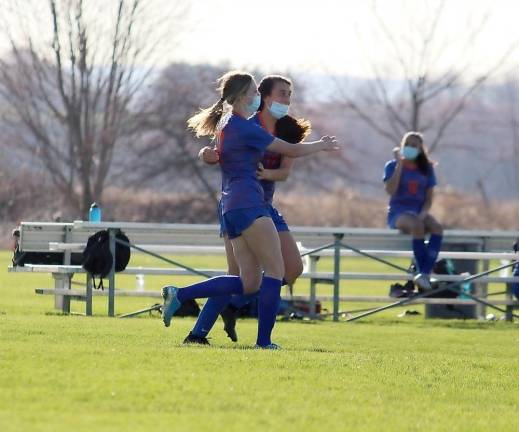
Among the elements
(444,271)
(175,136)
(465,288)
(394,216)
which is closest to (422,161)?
(394,216)

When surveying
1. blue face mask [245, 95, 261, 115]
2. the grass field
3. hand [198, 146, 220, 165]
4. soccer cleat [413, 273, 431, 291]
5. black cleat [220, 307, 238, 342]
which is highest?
blue face mask [245, 95, 261, 115]

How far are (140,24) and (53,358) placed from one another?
26.5 m

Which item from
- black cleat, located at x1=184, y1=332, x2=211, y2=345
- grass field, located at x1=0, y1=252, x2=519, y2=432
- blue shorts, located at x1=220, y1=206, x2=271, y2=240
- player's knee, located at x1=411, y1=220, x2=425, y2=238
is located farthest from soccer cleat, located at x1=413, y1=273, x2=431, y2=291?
blue shorts, located at x1=220, y1=206, x2=271, y2=240

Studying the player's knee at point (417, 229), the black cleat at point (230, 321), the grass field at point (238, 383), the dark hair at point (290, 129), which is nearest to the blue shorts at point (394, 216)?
the player's knee at point (417, 229)

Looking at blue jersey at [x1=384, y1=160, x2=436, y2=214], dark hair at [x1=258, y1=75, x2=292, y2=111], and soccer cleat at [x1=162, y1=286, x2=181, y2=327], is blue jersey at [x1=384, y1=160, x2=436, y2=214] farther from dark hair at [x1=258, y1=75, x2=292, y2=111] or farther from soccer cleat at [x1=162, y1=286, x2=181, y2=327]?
soccer cleat at [x1=162, y1=286, x2=181, y2=327]

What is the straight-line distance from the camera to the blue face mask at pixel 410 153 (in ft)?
→ 55.3

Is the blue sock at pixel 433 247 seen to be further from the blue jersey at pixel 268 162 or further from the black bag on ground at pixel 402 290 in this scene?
the blue jersey at pixel 268 162

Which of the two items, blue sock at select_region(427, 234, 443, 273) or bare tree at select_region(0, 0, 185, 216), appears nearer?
blue sock at select_region(427, 234, 443, 273)

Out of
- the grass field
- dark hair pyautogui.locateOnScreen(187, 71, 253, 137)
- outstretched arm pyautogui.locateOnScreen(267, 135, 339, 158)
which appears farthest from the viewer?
dark hair pyautogui.locateOnScreen(187, 71, 253, 137)

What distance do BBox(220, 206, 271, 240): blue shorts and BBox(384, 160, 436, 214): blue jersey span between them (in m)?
6.62

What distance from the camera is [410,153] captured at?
16.8m

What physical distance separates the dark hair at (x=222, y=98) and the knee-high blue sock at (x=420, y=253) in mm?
5920

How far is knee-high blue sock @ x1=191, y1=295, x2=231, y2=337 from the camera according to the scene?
1064cm

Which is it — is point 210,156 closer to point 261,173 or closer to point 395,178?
point 261,173
